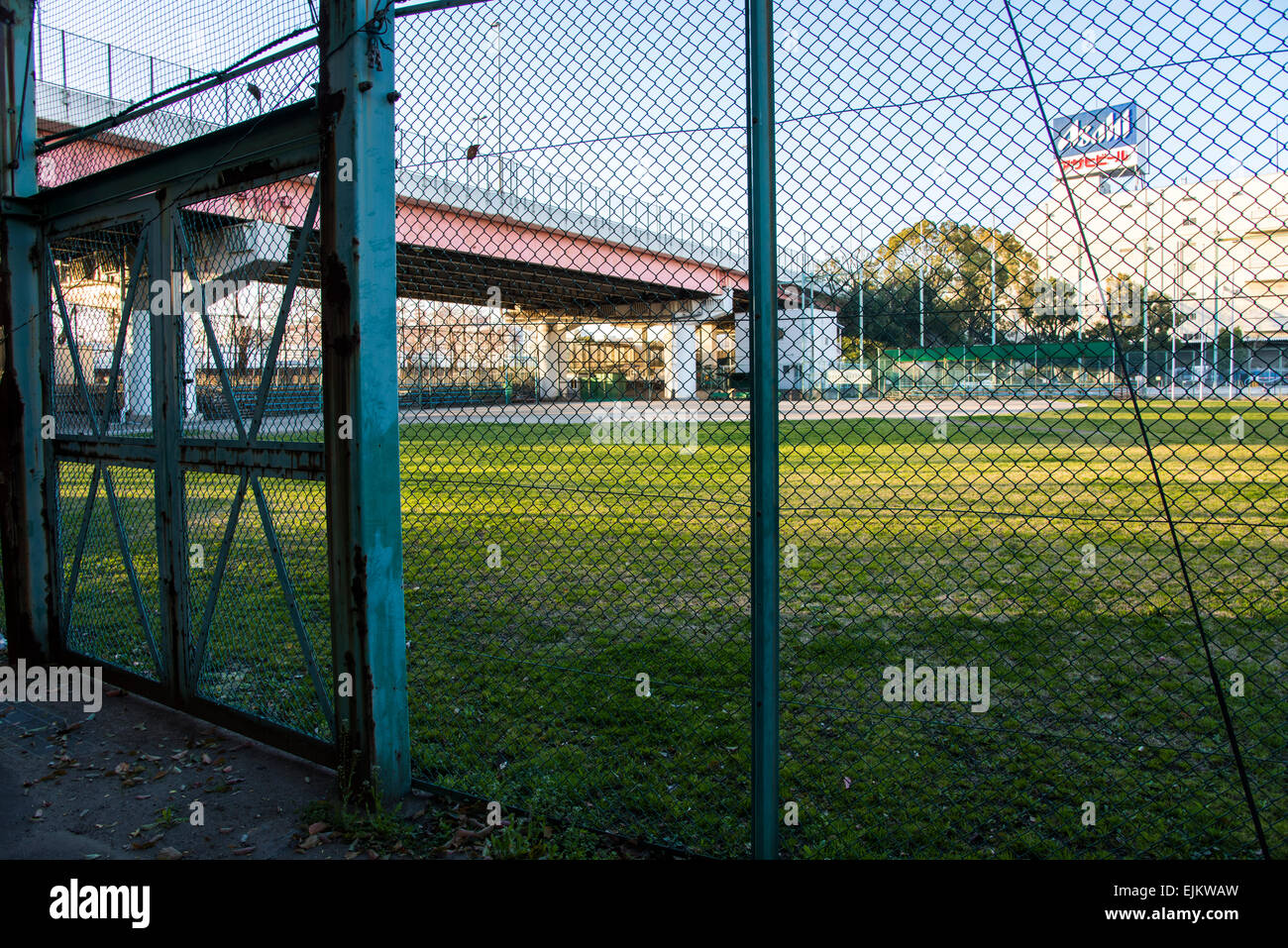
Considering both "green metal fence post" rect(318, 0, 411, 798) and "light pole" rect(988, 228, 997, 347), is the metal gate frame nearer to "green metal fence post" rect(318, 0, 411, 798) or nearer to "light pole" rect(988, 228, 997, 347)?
"green metal fence post" rect(318, 0, 411, 798)

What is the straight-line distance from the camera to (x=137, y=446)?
18.1 feet

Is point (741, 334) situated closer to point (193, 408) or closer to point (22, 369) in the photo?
point (193, 408)

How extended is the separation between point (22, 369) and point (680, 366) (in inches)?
179

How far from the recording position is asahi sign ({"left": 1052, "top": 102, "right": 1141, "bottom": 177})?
117 inches

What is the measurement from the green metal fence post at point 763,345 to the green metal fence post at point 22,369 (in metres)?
5.28

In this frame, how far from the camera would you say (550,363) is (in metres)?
5.13

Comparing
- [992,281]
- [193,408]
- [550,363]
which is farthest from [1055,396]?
[193,408]

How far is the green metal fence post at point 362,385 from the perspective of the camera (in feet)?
13.0

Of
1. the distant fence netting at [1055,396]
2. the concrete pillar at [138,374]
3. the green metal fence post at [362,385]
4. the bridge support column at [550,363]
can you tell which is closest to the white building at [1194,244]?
the distant fence netting at [1055,396]

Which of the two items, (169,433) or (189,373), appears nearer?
(169,433)

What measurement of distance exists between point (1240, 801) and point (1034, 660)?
1752mm

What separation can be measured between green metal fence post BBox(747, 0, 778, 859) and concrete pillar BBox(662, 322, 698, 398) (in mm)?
1111
